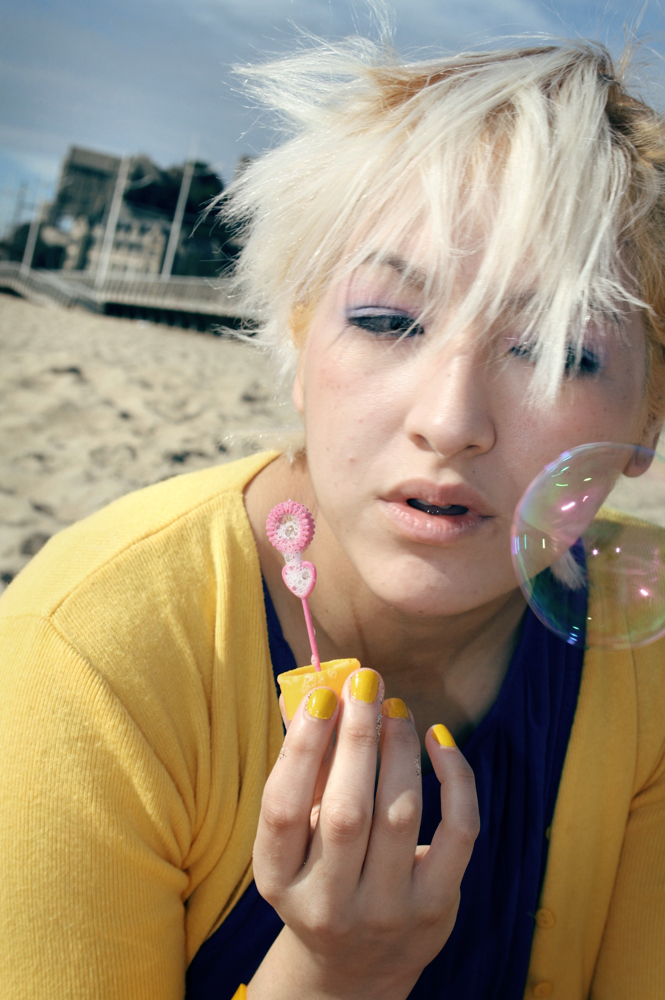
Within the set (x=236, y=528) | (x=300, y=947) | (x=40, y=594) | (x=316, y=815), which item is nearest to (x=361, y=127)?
(x=236, y=528)

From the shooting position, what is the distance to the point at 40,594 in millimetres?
1197

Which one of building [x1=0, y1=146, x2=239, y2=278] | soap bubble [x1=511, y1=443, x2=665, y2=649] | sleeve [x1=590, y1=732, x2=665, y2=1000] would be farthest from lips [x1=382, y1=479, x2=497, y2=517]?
building [x1=0, y1=146, x2=239, y2=278]

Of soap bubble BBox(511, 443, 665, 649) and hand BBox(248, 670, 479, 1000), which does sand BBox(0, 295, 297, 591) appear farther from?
hand BBox(248, 670, 479, 1000)

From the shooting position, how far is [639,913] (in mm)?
1492

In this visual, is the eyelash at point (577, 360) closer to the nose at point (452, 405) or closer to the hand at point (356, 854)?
the nose at point (452, 405)

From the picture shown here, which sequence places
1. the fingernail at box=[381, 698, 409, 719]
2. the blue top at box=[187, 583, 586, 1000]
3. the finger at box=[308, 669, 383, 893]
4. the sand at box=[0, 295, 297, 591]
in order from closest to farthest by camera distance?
the finger at box=[308, 669, 383, 893] → the fingernail at box=[381, 698, 409, 719] → the blue top at box=[187, 583, 586, 1000] → the sand at box=[0, 295, 297, 591]

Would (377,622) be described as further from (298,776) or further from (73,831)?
(73,831)

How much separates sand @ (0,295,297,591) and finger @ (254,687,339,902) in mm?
868

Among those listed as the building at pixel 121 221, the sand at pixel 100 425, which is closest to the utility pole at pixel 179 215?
the building at pixel 121 221

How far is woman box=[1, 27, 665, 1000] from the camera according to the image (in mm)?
1050

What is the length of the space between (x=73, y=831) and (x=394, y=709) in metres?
0.51

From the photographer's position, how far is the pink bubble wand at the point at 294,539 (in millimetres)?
1186

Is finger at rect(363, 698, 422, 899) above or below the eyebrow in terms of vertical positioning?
below

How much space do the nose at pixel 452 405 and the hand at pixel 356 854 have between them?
0.36 metres
